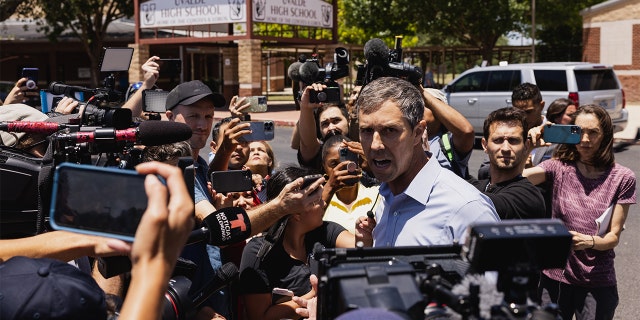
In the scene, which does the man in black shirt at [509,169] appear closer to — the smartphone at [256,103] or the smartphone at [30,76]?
the smartphone at [256,103]

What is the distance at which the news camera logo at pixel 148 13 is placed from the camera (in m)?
27.5

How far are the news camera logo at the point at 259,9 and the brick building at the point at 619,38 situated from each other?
45.5ft

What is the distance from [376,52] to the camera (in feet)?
13.3

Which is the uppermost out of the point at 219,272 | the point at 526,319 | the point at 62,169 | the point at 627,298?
the point at 62,169

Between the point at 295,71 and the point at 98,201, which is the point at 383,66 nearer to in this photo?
the point at 295,71

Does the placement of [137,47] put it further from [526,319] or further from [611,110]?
[526,319]

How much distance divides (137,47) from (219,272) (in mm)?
27210

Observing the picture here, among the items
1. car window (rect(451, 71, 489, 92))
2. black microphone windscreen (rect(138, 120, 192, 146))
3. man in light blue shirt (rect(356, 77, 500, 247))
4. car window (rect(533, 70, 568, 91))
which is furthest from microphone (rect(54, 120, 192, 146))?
car window (rect(451, 71, 489, 92))

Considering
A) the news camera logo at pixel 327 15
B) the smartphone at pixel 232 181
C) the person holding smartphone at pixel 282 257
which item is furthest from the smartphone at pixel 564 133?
the news camera logo at pixel 327 15

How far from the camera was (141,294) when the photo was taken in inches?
66.0

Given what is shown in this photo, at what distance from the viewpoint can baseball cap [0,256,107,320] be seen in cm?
181

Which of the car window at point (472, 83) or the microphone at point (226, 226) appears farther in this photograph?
the car window at point (472, 83)

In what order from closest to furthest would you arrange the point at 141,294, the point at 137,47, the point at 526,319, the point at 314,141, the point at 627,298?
1. the point at 526,319
2. the point at 141,294
3. the point at 314,141
4. the point at 627,298
5. the point at 137,47

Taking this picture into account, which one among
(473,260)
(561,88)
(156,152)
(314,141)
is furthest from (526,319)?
(561,88)
